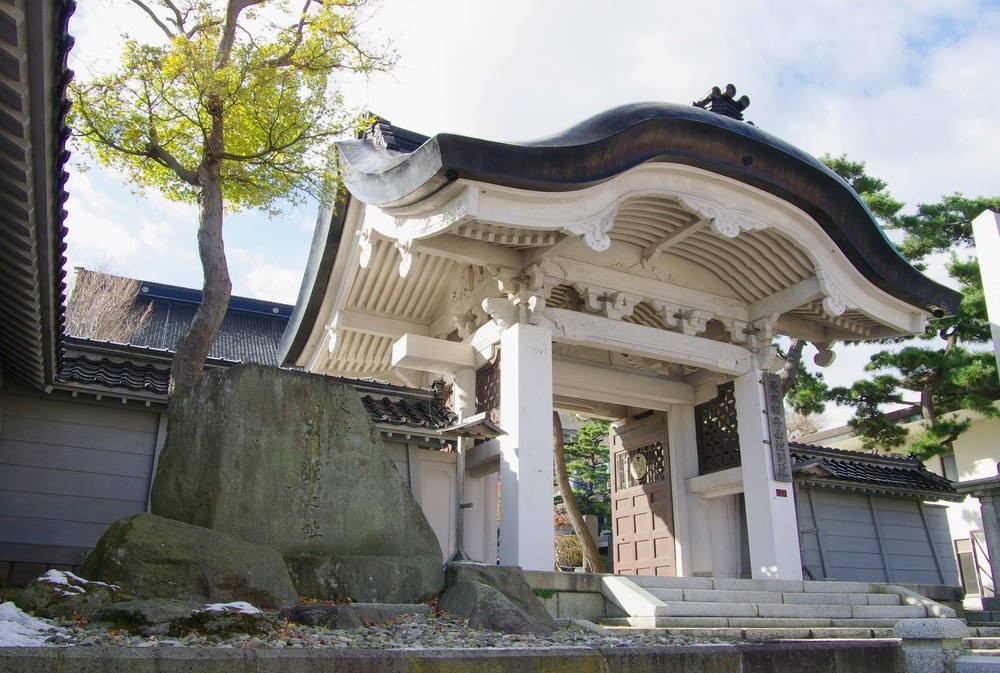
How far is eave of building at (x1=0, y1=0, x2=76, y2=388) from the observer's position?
3678 mm

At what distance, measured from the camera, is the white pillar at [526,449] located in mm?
8250

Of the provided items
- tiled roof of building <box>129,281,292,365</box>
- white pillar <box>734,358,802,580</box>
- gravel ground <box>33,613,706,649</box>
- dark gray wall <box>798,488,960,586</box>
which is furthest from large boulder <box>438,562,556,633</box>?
tiled roof of building <box>129,281,292,365</box>

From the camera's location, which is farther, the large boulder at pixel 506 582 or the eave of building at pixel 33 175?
the large boulder at pixel 506 582

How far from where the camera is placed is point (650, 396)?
1134 centimetres

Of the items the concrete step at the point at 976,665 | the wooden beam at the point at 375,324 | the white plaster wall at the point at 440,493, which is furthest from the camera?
the wooden beam at the point at 375,324

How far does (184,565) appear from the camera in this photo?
14.9 ft

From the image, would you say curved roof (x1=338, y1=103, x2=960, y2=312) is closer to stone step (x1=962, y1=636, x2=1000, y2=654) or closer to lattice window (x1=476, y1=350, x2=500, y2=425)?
lattice window (x1=476, y1=350, x2=500, y2=425)

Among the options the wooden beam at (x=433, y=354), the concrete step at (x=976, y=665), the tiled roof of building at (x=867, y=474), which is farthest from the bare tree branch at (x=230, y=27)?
the tiled roof of building at (x=867, y=474)

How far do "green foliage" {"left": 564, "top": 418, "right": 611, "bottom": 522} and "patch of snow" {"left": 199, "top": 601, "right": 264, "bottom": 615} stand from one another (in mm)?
15895

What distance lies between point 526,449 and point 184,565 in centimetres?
449

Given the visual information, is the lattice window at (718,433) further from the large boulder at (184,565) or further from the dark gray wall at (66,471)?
the large boulder at (184,565)

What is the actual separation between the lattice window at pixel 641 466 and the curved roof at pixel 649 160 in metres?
3.93

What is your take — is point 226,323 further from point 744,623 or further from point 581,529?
point 744,623

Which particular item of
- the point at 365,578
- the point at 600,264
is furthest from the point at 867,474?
the point at 365,578
